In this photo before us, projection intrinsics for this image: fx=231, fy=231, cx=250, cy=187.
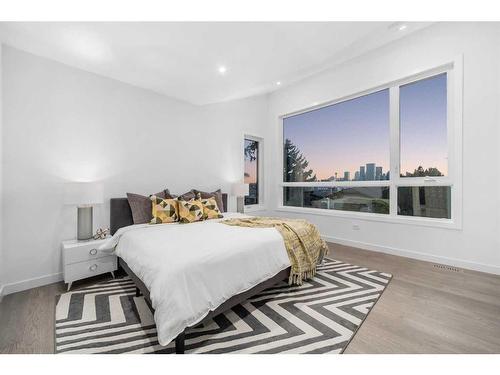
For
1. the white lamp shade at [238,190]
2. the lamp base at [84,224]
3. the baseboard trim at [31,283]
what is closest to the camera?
the baseboard trim at [31,283]

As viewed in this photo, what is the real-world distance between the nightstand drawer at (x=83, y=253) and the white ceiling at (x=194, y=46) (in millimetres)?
2055

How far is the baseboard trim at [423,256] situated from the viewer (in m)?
2.71

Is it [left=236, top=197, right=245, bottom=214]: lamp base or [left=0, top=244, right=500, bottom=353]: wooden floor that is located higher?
[left=236, top=197, right=245, bottom=214]: lamp base

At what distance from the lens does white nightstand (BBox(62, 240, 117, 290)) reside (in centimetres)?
238

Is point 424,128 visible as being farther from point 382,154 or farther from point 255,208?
point 255,208

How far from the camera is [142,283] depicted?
70.5 inches

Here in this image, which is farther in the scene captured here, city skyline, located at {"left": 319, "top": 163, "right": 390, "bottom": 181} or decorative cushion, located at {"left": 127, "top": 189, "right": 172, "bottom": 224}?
city skyline, located at {"left": 319, "top": 163, "right": 390, "bottom": 181}

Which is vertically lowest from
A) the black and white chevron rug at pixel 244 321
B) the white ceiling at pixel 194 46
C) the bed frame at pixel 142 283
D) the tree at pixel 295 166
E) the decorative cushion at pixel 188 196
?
the black and white chevron rug at pixel 244 321

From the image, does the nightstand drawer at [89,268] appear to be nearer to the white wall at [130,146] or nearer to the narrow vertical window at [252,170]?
the white wall at [130,146]

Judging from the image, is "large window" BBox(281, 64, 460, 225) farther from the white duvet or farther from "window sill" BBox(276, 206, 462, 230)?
the white duvet

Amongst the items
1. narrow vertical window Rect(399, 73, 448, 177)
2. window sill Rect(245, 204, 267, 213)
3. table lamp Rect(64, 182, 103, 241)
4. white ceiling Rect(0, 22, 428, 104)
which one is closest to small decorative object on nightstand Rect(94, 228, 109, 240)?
table lamp Rect(64, 182, 103, 241)

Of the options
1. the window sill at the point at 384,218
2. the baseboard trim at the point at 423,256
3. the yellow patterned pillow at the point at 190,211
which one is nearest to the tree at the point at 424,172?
the window sill at the point at 384,218

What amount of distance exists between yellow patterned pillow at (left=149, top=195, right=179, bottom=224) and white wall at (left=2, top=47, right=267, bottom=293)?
1.74 ft

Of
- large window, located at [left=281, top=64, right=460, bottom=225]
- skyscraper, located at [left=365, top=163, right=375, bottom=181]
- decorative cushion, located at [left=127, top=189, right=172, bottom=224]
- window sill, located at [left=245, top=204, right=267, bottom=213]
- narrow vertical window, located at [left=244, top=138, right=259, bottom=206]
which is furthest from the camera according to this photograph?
narrow vertical window, located at [left=244, top=138, right=259, bottom=206]
